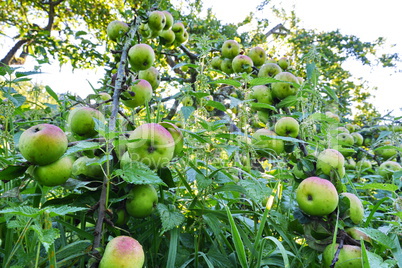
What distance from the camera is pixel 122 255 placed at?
2.08 ft

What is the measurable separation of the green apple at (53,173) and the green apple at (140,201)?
194 millimetres

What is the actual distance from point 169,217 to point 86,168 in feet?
0.95

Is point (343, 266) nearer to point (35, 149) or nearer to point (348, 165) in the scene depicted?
point (35, 149)

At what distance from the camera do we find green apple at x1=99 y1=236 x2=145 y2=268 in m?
0.63

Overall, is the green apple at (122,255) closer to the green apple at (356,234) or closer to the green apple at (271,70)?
the green apple at (356,234)

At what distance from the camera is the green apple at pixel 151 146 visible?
828mm

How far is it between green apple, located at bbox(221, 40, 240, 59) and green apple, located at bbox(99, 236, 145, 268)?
1.80m

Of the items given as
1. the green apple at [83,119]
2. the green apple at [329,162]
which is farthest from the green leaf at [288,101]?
the green apple at [83,119]

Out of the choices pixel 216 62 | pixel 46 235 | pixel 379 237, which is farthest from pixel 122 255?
pixel 216 62

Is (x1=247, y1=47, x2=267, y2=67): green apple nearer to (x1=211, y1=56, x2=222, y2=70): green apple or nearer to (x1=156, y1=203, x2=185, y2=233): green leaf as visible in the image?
(x1=211, y1=56, x2=222, y2=70): green apple

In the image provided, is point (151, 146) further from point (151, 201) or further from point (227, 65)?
point (227, 65)

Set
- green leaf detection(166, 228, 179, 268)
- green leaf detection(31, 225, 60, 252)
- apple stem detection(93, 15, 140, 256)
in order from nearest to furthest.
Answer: green leaf detection(31, 225, 60, 252)
apple stem detection(93, 15, 140, 256)
green leaf detection(166, 228, 179, 268)

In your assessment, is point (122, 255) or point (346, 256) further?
point (346, 256)

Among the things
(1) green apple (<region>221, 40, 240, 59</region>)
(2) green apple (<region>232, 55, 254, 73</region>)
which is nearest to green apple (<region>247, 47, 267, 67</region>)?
(1) green apple (<region>221, 40, 240, 59</region>)
